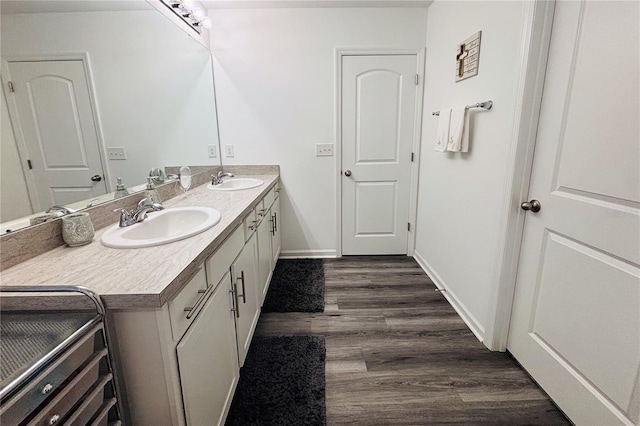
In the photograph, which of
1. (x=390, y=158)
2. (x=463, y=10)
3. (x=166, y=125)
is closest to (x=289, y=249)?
(x=390, y=158)

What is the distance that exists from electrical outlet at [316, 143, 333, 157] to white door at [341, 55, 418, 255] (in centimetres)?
13

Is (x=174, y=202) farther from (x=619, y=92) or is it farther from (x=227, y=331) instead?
(x=619, y=92)

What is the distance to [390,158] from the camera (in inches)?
113

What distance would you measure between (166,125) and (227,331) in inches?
56.2

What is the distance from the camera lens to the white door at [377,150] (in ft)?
8.85

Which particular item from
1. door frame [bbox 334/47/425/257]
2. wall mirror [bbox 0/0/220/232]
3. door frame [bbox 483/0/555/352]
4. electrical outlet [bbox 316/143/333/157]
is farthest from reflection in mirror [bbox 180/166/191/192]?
door frame [bbox 483/0/555/352]

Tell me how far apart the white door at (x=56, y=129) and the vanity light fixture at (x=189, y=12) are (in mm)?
1125

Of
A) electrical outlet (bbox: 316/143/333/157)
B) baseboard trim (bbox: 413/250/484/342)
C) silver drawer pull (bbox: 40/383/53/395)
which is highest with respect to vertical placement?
electrical outlet (bbox: 316/143/333/157)

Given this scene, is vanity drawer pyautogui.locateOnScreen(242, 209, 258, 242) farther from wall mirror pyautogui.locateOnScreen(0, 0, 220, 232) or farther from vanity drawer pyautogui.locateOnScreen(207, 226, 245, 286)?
wall mirror pyautogui.locateOnScreen(0, 0, 220, 232)

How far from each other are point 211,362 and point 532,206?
62.7 inches

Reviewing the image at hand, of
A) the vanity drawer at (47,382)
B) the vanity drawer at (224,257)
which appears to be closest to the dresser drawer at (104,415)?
the vanity drawer at (47,382)

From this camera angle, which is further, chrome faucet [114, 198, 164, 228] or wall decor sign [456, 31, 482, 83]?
wall decor sign [456, 31, 482, 83]

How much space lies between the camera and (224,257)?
1.25 metres

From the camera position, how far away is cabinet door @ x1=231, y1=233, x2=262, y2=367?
4.79 feet
